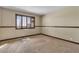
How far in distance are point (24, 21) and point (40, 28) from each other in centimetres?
69

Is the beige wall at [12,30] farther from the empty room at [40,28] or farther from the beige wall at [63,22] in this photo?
the beige wall at [63,22]

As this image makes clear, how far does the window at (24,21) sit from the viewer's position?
2.74 metres

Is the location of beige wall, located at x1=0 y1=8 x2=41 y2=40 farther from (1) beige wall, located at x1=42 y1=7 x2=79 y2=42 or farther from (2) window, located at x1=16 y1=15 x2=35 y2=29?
(1) beige wall, located at x1=42 y1=7 x2=79 y2=42

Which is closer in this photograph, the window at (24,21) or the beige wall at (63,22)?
the window at (24,21)

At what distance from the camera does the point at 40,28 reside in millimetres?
2945

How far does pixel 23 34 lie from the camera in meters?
3.04

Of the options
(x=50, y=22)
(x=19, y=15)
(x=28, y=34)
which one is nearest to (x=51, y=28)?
(x=50, y=22)

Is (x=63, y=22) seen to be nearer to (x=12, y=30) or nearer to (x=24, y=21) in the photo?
(x=24, y=21)

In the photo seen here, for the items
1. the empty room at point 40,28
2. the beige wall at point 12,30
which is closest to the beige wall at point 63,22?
the empty room at point 40,28

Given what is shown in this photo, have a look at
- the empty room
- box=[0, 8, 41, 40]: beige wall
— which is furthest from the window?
box=[0, 8, 41, 40]: beige wall

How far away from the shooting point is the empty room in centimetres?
286

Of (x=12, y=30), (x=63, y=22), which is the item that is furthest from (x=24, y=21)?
(x=63, y=22)

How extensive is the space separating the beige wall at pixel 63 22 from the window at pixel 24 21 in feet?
1.67
